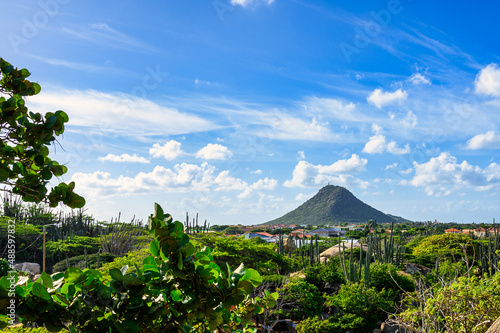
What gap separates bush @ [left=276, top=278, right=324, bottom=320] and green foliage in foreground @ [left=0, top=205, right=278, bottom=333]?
10.1m

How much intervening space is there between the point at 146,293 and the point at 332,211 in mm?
115763

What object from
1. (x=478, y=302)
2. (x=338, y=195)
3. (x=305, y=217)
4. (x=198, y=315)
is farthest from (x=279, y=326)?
(x=338, y=195)

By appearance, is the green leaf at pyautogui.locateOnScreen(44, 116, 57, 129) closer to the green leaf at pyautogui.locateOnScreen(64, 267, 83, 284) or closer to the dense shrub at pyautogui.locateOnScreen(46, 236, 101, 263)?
the green leaf at pyautogui.locateOnScreen(64, 267, 83, 284)

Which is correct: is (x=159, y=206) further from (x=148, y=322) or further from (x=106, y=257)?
(x=106, y=257)

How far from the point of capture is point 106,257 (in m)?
17.8

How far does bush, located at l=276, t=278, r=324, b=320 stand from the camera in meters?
11.6

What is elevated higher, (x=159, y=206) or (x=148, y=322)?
(x=159, y=206)

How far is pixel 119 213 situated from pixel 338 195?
100938 mm

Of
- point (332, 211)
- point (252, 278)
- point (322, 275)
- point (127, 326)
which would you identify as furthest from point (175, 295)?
point (332, 211)

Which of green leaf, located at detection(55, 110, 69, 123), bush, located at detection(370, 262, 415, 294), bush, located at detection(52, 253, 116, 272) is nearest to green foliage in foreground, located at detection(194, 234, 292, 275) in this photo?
bush, located at detection(370, 262, 415, 294)

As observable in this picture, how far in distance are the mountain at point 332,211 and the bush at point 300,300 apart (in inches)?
3827

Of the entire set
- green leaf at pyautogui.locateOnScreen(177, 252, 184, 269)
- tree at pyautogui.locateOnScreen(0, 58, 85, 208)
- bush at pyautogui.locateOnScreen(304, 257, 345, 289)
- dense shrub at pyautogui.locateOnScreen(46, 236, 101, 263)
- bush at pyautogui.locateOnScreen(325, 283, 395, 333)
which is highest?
tree at pyautogui.locateOnScreen(0, 58, 85, 208)

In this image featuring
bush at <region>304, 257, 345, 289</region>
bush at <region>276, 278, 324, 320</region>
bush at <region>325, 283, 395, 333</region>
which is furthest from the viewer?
bush at <region>304, 257, 345, 289</region>

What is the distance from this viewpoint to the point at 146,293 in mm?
Result: 1742
